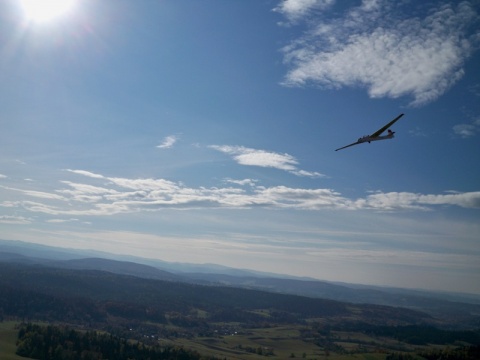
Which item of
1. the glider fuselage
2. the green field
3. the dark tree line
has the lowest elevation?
the green field

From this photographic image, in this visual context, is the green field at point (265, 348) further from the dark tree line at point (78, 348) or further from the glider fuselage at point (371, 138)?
the glider fuselage at point (371, 138)

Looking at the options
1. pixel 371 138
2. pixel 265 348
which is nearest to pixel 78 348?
pixel 265 348

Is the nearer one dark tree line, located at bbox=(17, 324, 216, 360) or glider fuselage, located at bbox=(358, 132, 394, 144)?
glider fuselage, located at bbox=(358, 132, 394, 144)

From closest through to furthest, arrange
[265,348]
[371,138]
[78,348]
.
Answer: [371,138]
[78,348]
[265,348]

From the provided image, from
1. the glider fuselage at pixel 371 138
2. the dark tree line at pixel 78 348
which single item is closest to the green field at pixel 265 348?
the dark tree line at pixel 78 348

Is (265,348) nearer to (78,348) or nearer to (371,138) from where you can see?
(78,348)

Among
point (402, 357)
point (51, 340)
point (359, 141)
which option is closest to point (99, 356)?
point (51, 340)

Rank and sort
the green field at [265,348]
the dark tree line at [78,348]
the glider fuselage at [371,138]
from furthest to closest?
the green field at [265,348] < the dark tree line at [78,348] < the glider fuselage at [371,138]

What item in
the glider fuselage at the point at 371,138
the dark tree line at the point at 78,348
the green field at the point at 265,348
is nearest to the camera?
the glider fuselage at the point at 371,138

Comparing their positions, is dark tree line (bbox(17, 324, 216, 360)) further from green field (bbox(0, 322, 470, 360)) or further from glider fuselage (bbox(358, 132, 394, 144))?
glider fuselage (bbox(358, 132, 394, 144))

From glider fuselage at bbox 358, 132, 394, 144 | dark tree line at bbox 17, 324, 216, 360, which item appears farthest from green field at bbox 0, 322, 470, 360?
glider fuselage at bbox 358, 132, 394, 144
